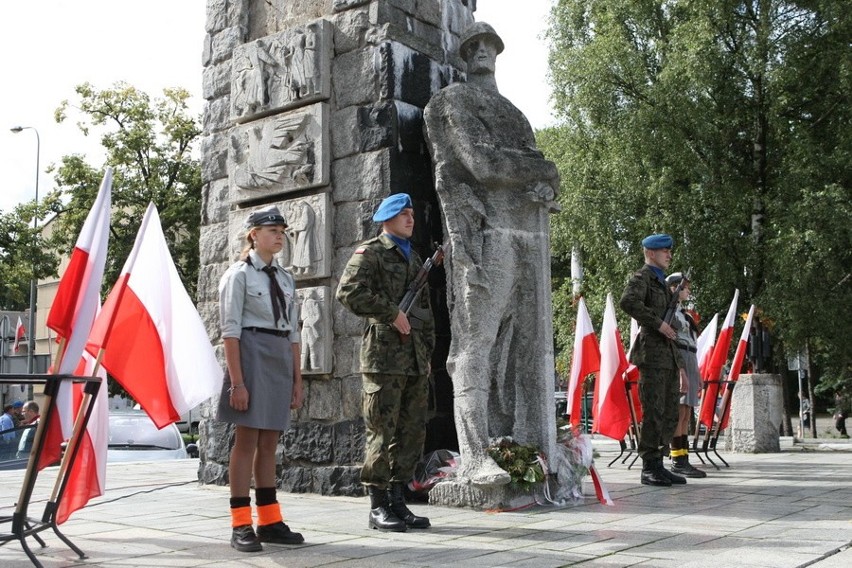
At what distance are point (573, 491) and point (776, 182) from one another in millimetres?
15305

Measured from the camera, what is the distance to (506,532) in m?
5.47

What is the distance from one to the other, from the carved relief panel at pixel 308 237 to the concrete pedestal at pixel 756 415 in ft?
23.4

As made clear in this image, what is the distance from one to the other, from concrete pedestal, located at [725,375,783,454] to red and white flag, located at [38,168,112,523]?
951 cm

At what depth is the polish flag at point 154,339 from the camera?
16.7 ft

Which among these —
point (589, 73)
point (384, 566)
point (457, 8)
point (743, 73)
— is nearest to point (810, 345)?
point (743, 73)

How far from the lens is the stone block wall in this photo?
293 inches

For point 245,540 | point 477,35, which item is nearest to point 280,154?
point 477,35

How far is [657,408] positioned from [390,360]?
10.4 feet

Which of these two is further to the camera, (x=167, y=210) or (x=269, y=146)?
(x=167, y=210)

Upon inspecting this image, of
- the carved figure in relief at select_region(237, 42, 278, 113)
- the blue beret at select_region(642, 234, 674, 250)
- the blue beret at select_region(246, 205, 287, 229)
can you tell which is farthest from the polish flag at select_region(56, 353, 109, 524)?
the blue beret at select_region(642, 234, 674, 250)

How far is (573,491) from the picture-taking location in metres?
6.78

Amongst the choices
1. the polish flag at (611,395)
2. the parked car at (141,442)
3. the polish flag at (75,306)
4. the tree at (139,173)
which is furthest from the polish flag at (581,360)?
the tree at (139,173)

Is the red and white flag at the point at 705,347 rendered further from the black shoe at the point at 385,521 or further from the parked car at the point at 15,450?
the parked car at the point at 15,450

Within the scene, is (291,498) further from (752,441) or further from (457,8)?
(752,441)
